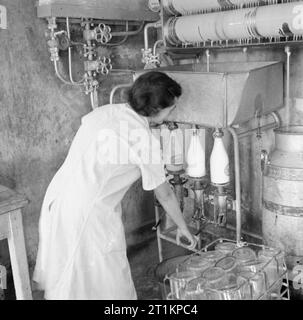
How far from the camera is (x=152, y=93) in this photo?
1721 millimetres

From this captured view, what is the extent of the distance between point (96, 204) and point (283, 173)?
88 cm

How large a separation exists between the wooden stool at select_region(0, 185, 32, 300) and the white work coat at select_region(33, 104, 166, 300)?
114 mm

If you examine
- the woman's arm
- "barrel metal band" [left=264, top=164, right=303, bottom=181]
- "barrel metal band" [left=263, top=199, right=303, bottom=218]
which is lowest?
"barrel metal band" [left=263, top=199, right=303, bottom=218]

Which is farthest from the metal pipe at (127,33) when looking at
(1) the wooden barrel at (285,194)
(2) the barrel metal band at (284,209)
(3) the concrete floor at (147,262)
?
(3) the concrete floor at (147,262)

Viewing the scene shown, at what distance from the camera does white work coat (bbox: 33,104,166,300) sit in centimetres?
175

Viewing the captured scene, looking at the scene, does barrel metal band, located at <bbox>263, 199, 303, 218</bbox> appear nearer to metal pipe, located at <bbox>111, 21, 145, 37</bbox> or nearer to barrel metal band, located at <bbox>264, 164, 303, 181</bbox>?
barrel metal band, located at <bbox>264, 164, 303, 181</bbox>

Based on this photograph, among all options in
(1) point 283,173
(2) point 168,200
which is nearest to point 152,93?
(2) point 168,200

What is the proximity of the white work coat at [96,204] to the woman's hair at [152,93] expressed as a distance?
7 centimetres

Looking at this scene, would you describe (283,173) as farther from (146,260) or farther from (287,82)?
(146,260)

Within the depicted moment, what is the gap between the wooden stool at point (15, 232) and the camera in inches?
68.3

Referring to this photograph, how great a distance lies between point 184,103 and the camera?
201 cm

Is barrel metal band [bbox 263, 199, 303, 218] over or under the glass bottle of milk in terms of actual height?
under

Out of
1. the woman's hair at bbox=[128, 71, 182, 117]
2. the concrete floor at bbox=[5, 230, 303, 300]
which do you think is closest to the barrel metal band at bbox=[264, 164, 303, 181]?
the woman's hair at bbox=[128, 71, 182, 117]

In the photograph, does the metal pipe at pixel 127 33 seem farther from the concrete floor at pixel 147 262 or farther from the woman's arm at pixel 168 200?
the concrete floor at pixel 147 262
